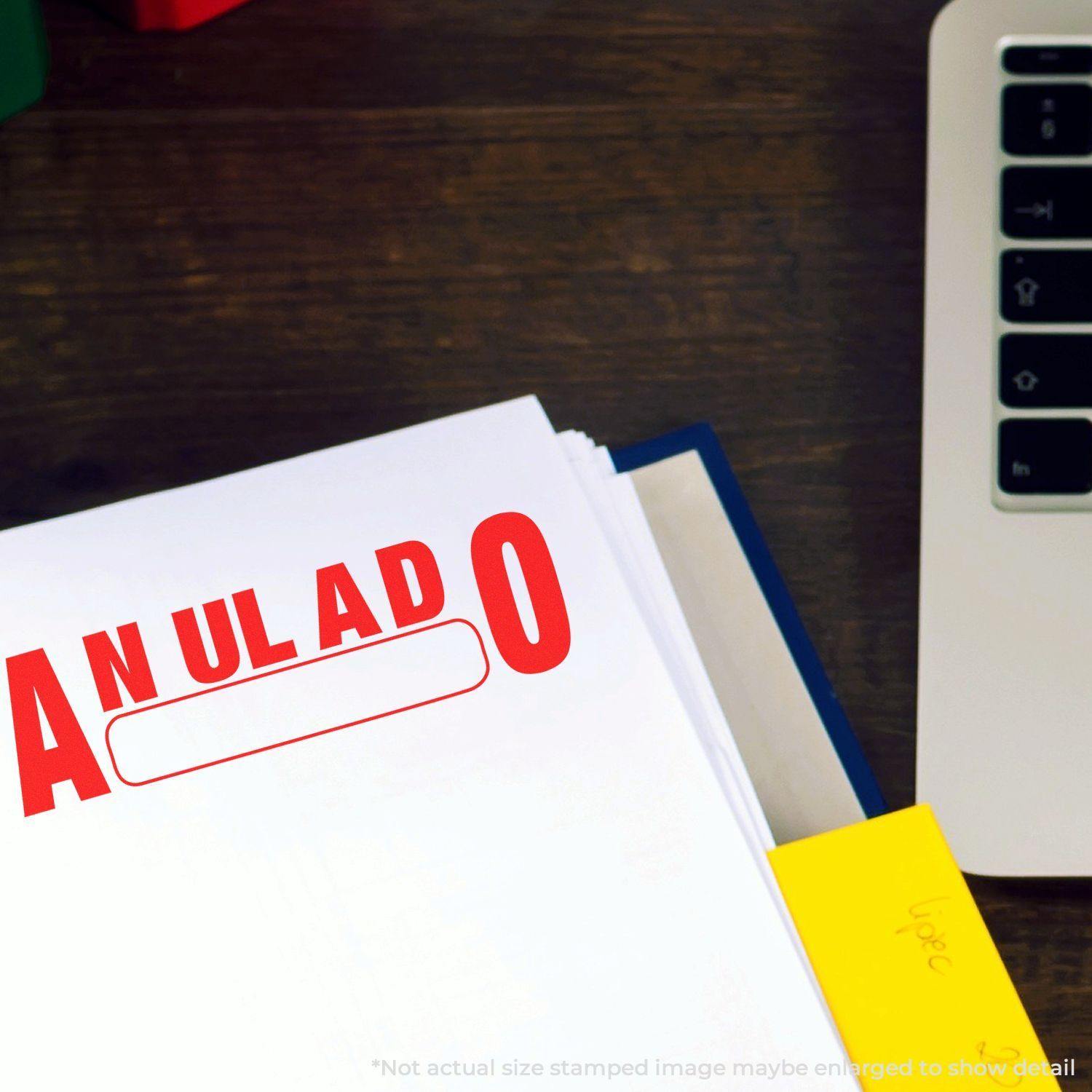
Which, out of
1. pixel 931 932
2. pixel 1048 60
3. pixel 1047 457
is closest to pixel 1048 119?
pixel 1048 60

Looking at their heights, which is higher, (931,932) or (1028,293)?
(1028,293)

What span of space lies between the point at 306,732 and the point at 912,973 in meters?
0.22

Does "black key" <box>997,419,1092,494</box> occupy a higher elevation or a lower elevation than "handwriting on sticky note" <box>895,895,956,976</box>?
higher

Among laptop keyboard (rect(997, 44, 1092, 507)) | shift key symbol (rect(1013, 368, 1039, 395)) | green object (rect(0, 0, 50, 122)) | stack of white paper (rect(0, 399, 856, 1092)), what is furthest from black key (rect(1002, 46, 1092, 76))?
green object (rect(0, 0, 50, 122))

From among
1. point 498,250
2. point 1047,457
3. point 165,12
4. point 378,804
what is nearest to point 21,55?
point 165,12

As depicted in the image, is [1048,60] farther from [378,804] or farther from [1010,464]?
[378,804]

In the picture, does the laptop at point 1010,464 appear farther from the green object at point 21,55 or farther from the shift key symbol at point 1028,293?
the green object at point 21,55

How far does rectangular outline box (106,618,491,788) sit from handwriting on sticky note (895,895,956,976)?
166 mm

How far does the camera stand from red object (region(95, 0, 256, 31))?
45 cm

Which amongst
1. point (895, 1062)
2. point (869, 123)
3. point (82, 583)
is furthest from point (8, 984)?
point (869, 123)

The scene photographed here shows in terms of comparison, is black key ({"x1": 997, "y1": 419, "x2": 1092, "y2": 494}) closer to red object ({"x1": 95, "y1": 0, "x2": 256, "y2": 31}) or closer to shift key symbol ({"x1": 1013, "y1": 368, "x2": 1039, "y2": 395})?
shift key symbol ({"x1": 1013, "y1": 368, "x2": 1039, "y2": 395})

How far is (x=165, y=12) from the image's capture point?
456 mm

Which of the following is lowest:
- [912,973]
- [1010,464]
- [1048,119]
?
[912,973]

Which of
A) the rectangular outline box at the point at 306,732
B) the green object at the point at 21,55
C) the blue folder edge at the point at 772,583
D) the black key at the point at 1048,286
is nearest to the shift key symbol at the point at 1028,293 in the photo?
the black key at the point at 1048,286
